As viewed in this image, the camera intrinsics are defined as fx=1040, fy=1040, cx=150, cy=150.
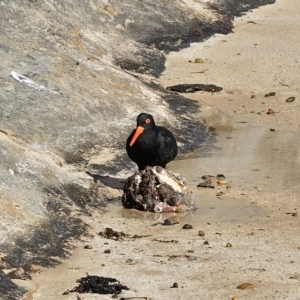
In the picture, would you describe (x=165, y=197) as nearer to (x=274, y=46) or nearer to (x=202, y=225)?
(x=202, y=225)

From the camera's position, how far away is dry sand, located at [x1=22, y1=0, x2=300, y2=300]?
9.42 meters

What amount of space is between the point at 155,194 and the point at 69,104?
11.5ft

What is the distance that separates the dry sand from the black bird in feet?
2.16

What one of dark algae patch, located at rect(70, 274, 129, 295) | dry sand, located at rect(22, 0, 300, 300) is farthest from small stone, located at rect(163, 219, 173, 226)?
dark algae patch, located at rect(70, 274, 129, 295)

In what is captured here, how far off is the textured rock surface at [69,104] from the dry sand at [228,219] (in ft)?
1.35

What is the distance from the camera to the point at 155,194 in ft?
39.8

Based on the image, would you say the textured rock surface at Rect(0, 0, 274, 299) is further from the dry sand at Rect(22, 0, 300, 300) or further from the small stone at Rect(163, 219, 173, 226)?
the small stone at Rect(163, 219, 173, 226)

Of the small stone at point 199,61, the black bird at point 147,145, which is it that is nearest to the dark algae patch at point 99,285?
the black bird at point 147,145

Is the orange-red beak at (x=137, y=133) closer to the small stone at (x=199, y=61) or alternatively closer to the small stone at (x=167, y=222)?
the small stone at (x=167, y=222)

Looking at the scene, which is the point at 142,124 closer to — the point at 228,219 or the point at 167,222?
the point at 167,222

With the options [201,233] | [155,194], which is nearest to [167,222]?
[155,194]

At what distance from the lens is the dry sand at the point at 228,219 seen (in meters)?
9.42

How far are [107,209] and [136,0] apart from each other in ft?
34.7

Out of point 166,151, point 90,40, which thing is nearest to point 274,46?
point 90,40
